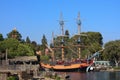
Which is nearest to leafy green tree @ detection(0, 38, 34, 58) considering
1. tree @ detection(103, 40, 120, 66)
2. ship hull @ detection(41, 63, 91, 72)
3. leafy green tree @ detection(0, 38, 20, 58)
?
leafy green tree @ detection(0, 38, 20, 58)

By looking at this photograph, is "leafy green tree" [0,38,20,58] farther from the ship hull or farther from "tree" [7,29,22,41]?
"tree" [7,29,22,41]

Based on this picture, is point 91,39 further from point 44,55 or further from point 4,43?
point 4,43

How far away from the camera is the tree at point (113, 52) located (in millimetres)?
139500

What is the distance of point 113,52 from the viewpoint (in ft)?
456

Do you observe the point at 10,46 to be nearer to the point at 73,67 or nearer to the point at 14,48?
the point at 14,48

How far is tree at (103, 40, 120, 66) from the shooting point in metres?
140

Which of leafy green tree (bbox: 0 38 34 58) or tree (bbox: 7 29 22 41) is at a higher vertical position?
tree (bbox: 7 29 22 41)

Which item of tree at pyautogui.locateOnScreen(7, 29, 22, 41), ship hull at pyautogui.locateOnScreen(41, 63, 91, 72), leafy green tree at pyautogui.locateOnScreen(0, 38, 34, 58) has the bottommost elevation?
ship hull at pyautogui.locateOnScreen(41, 63, 91, 72)

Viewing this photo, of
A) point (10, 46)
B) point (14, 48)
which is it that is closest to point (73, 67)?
point (14, 48)

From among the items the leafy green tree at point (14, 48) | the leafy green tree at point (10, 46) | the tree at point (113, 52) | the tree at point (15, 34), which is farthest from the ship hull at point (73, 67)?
the leafy green tree at point (10, 46)

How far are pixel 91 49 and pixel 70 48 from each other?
9.00 meters

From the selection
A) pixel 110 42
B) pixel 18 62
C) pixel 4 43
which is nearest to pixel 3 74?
pixel 18 62

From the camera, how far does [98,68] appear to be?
437 ft

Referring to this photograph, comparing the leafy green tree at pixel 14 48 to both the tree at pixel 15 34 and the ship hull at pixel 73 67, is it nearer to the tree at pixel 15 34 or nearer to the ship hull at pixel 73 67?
the ship hull at pixel 73 67
